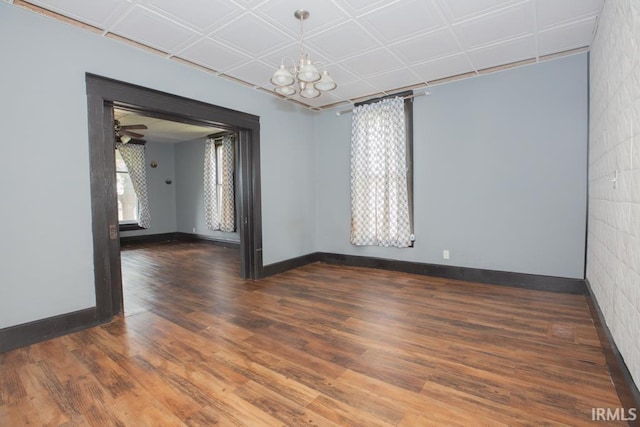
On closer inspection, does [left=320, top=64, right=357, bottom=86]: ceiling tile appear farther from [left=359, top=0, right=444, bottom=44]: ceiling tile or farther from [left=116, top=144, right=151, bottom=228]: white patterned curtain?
[left=116, top=144, right=151, bottom=228]: white patterned curtain

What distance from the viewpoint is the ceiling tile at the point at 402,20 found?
2.39 m

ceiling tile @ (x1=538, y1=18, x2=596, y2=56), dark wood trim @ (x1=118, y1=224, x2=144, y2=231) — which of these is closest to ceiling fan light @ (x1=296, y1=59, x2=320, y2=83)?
ceiling tile @ (x1=538, y1=18, x2=596, y2=56)

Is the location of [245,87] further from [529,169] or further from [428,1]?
[529,169]

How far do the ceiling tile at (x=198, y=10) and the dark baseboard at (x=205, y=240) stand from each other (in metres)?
5.18

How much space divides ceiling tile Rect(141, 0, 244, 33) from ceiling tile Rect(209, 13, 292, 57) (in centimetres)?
10

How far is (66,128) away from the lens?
2.51 meters

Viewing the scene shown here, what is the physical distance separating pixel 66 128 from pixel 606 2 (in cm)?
442

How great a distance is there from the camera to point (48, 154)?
7.94 ft

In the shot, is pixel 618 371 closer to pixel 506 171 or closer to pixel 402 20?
pixel 506 171

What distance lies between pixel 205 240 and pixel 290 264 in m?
4.01

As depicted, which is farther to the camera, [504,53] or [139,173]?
[139,173]

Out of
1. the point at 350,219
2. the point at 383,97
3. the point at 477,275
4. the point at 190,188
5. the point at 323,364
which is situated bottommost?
the point at 323,364

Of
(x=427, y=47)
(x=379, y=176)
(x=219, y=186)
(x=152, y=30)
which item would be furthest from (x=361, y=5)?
(x=219, y=186)

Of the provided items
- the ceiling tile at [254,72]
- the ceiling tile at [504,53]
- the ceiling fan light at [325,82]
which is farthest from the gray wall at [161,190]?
the ceiling tile at [504,53]
